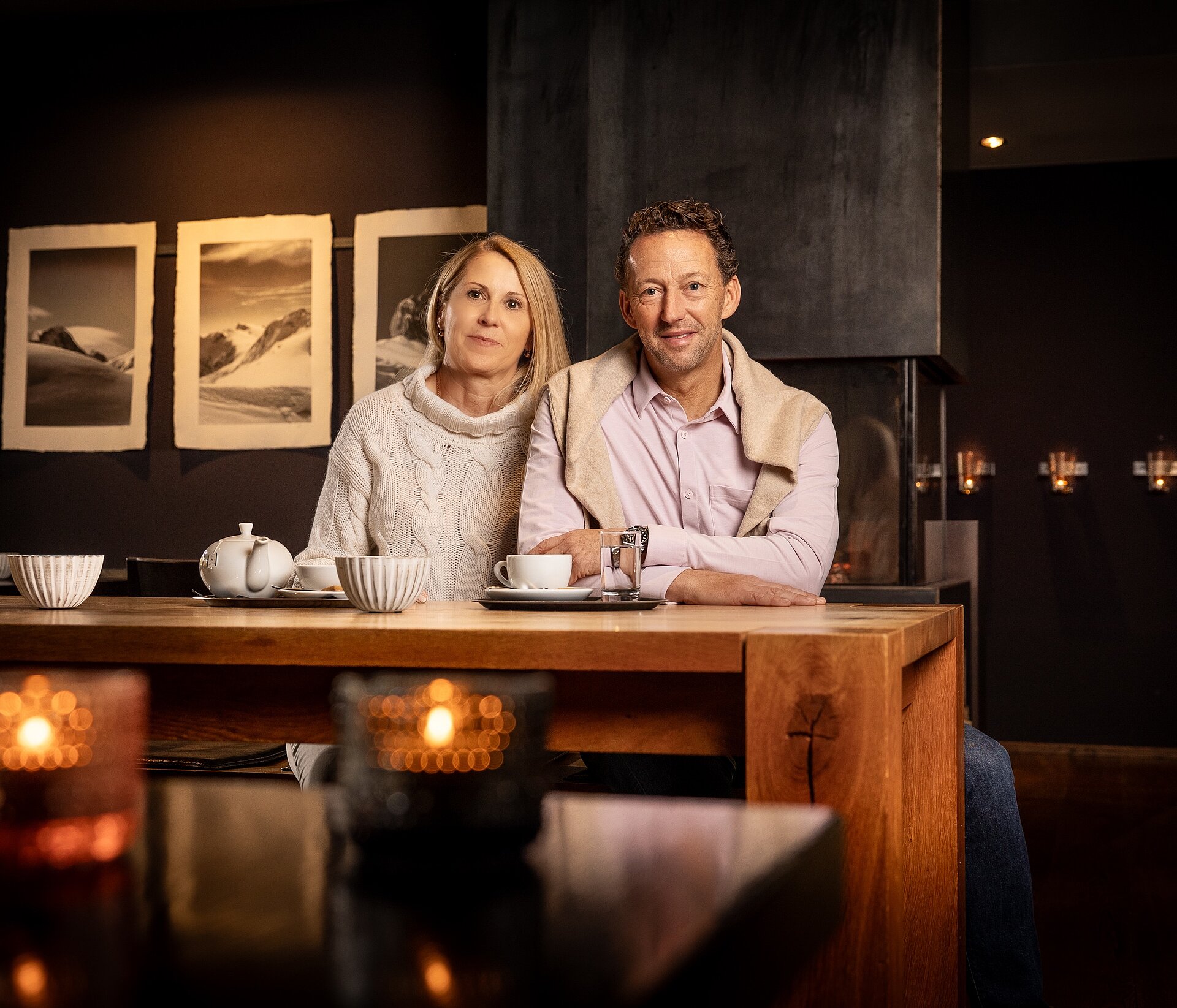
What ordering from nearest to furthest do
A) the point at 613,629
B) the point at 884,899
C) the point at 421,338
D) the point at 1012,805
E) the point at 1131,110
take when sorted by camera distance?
the point at 884,899
the point at 613,629
the point at 1012,805
the point at 421,338
the point at 1131,110

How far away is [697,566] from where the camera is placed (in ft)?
7.02

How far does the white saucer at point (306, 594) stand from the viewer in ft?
5.58

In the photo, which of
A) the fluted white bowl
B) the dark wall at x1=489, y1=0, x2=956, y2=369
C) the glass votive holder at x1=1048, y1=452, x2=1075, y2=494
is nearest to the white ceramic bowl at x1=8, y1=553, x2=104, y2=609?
the fluted white bowl

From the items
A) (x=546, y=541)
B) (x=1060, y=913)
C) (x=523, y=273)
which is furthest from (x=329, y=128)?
(x=1060, y=913)

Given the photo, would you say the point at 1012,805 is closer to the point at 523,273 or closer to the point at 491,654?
the point at 491,654

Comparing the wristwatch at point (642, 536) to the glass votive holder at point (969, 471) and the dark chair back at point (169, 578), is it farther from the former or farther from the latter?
the glass votive holder at point (969, 471)

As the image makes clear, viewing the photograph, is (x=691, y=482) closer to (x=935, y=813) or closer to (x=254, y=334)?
(x=935, y=813)

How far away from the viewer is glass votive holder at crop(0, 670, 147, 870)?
0.46 metres

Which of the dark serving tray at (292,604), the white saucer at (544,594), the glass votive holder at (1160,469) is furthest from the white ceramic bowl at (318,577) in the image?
the glass votive holder at (1160,469)

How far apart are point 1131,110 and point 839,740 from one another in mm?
5268

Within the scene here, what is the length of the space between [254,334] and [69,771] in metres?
3.80

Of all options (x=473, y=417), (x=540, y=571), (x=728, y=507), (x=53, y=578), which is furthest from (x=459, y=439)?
(x=53, y=578)


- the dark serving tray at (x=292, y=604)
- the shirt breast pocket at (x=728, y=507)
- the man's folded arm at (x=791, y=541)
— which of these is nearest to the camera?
the dark serving tray at (x=292, y=604)

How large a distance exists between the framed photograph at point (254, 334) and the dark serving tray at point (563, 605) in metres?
2.56
